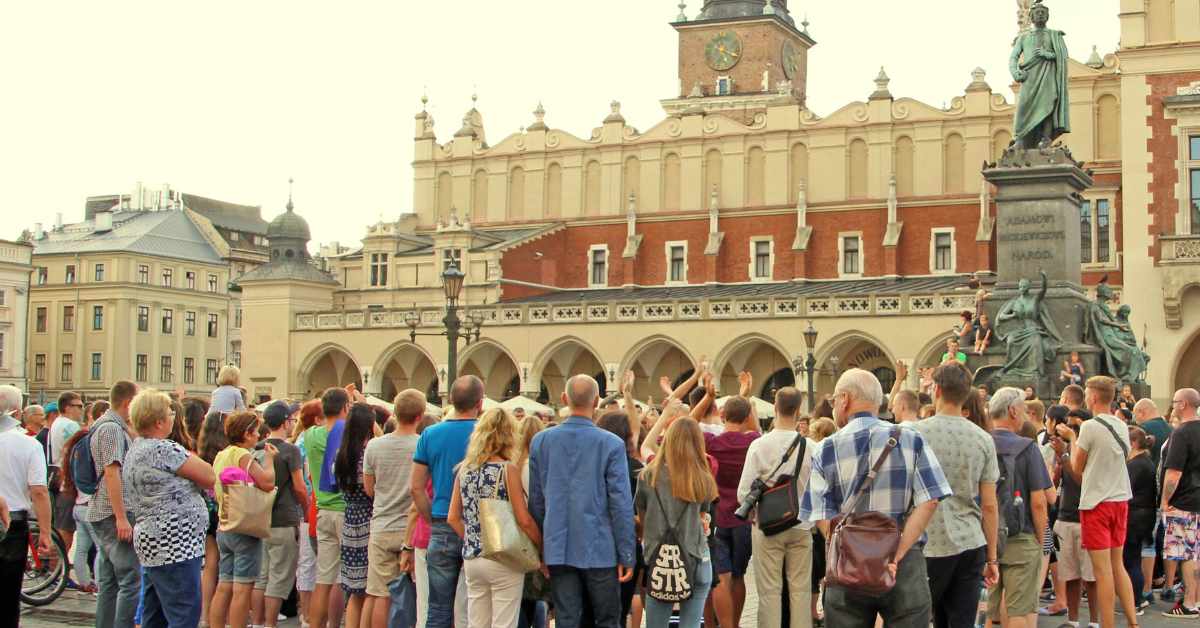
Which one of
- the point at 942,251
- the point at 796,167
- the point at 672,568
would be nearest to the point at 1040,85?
the point at 672,568

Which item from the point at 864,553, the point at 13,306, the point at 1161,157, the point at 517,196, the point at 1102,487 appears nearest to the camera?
the point at 864,553

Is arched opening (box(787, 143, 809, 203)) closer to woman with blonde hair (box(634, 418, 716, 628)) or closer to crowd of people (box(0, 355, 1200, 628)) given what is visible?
crowd of people (box(0, 355, 1200, 628))

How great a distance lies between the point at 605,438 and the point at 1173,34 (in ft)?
102

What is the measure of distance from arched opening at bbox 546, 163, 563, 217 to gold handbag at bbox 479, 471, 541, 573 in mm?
44478

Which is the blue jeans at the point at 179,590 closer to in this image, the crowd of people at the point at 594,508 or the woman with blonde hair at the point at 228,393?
the crowd of people at the point at 594,508

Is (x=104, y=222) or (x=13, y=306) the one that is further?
(x=104, y=222)

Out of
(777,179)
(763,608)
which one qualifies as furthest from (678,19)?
(763,608)

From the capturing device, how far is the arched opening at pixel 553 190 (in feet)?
171

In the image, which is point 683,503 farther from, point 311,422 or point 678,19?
point 678,19

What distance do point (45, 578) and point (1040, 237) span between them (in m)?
11.1

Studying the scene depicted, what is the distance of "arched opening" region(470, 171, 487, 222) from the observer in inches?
2095

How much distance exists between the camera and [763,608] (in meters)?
8.66

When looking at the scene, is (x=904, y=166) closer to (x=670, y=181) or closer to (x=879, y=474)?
(x=670, y=181)

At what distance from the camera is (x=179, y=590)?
8.12 m
